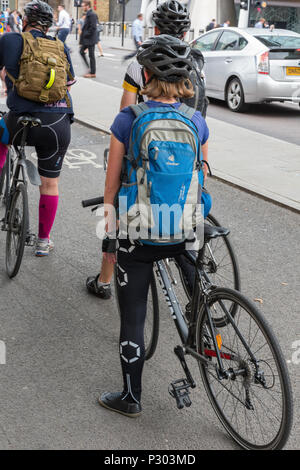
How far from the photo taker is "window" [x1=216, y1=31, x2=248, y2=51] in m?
13.3

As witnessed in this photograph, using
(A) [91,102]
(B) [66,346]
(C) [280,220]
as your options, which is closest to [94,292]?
(B) [66,346]

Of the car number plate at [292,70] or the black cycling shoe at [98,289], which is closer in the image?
the black cycling shoe at [98,289]

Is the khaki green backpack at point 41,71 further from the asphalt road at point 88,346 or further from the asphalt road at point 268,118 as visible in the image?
the asphalt road at point 268,118

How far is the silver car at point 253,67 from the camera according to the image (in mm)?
12625

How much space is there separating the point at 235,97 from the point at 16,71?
903cm

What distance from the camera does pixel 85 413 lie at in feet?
11.0

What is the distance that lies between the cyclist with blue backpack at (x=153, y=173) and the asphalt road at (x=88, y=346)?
46 centimetres

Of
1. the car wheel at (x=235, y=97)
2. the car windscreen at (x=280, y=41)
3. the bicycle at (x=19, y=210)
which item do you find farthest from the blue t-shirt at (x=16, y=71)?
the car windscreen at (x=280, y=41)

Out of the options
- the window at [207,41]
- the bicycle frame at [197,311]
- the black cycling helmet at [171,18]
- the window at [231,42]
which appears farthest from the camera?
the window at [207,41]

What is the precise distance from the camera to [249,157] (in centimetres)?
899

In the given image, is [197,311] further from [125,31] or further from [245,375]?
[125,31]

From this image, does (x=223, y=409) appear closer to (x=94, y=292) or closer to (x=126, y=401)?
(x=126, y=401)

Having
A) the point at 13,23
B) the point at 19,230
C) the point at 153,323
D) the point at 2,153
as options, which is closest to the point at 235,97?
the point at 2,153
